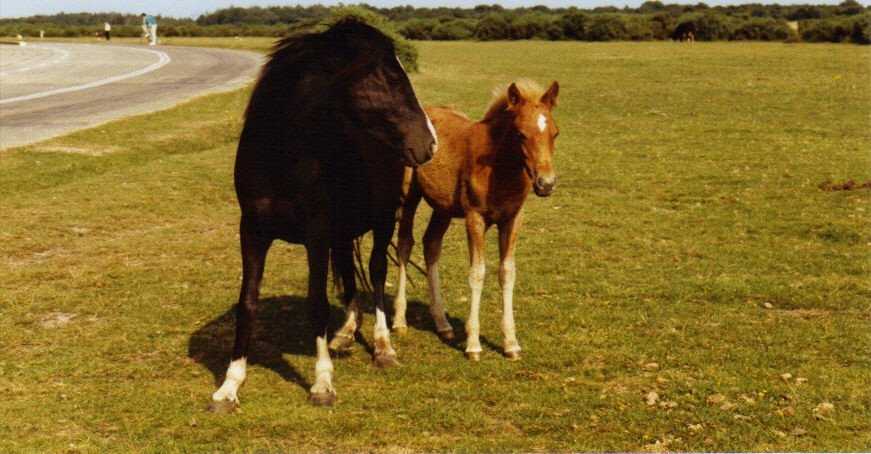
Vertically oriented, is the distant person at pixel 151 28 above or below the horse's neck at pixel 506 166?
above

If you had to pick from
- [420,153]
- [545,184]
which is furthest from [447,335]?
[420,153]

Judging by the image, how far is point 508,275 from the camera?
28.0ft

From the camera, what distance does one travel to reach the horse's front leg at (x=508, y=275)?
8406mm

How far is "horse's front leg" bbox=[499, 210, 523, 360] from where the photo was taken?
8406 millimetres

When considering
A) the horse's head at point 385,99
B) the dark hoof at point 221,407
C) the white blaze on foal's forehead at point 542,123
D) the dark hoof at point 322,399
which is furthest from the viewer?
the white blaze on foal's forehead at point 542,123

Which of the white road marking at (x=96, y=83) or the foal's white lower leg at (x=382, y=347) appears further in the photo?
the white road marking at (x=96, y=83)

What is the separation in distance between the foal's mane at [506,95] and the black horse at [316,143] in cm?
152

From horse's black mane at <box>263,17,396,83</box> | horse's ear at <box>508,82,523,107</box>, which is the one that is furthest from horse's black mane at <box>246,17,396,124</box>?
horse's ear at <box>508,82,523,107</box>

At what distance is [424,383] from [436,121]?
2.93m

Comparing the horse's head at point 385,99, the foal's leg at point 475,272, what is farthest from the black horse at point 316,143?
the foal's leg at point 475,272

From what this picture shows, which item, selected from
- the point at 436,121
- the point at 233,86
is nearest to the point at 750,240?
the point at 436,121

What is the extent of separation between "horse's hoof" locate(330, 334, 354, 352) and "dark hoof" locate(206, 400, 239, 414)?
5.63 ft

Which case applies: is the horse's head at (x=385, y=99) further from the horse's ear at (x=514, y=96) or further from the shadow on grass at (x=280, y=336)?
the shadow on grass at (x=280, y=336)

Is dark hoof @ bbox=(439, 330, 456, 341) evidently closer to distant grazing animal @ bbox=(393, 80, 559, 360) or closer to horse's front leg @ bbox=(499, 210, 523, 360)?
distant grazing animal @ bbox=(393, 80, 559, 360)
